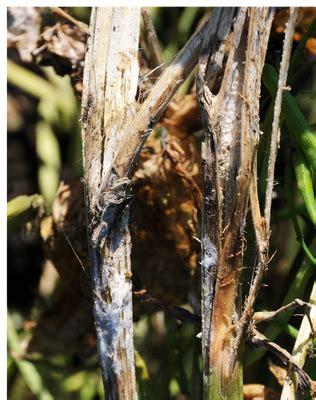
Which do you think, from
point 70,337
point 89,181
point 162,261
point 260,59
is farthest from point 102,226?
point 70,337

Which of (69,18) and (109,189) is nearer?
(109,189)

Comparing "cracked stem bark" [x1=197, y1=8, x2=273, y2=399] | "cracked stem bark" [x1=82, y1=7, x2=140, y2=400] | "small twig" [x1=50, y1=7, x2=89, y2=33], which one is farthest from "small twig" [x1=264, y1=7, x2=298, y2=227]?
"small twig" [x1=50, y1=7, x2=89, y2=33]

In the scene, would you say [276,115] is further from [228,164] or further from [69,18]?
[69,18]

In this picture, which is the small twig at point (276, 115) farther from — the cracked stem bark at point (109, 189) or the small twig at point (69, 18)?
the small twig at point (69, 18)

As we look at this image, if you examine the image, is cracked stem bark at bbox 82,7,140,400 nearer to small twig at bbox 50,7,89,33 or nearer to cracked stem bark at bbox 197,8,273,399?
cracked stem bark at bbox 197,8,273,399

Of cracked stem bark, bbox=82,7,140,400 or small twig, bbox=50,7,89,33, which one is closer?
cracked stem bark, bbox=82,7,140,400

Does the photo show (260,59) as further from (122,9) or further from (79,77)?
(79,77)

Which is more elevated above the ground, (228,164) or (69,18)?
(69,18)

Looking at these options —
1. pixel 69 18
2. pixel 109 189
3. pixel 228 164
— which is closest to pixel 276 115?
pixel 228 164

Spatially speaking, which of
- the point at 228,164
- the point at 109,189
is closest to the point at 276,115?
the point at 228,164

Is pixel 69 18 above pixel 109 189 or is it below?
above

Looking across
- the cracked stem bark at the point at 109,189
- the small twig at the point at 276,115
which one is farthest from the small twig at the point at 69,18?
the small twig at the point at 276,115
